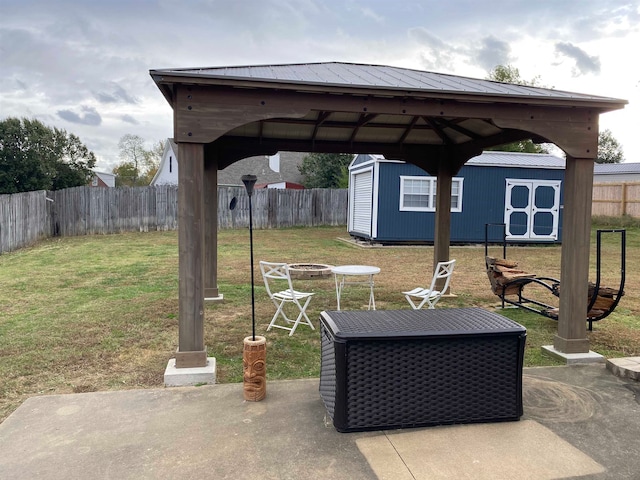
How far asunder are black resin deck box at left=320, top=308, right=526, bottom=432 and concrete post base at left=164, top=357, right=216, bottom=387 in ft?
3.75

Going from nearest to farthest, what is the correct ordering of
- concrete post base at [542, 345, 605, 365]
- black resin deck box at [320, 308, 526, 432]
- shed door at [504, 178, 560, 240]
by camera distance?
black resin deck box at [320, 308, 526, 432] → concrete post base at [542, 345, 605, 365] → shed door at [504, 178, 560, 240]

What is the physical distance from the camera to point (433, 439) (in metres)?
2.86

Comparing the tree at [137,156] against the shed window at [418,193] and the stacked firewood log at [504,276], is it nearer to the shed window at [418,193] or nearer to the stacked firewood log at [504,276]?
the shed window at [418,193]

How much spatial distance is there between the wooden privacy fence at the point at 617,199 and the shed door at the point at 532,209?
8.21 m

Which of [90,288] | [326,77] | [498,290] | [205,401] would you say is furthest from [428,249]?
[205,401]

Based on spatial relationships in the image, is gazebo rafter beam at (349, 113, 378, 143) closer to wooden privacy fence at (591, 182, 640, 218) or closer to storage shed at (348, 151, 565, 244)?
storage shed at (348, 151, 565, 244)

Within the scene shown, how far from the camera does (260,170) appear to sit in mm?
32469

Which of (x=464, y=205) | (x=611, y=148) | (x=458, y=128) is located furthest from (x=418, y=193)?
(x=611, y=148)

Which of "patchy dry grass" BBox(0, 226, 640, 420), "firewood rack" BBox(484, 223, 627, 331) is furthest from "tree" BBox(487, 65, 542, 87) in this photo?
"firewood rack" BBox(484, 223, 627, 331)

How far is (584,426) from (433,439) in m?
1.06

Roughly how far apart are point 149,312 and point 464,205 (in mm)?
11017

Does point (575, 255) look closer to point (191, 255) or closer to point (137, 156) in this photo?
point (191, 255)

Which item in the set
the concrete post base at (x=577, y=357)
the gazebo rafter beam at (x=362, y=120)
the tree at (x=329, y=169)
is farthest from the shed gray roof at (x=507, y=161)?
the tree at (x=329, y=169)

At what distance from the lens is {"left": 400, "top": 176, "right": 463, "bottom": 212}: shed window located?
1438cm
